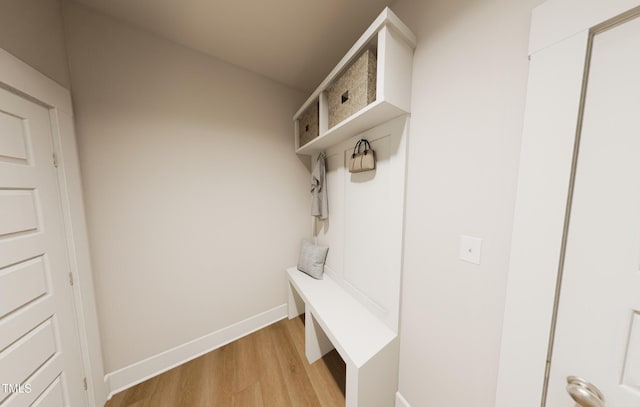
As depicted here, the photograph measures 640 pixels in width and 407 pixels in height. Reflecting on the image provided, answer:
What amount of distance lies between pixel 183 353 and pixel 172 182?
1.53 m

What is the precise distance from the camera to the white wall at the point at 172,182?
132 centimetres

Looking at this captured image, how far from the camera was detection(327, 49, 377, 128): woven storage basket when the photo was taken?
1074 mm

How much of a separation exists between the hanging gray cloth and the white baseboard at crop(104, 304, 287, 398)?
1233 millimetres

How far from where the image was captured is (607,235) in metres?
0.57

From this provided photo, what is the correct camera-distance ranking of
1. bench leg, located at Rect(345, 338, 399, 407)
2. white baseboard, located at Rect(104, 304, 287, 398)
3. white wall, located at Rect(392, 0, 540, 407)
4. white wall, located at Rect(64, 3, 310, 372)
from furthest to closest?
white baseboard, located at Rect(104, 304, 287, 398), white wall, located at Rect(64, 3, 310, 372), bench leg, located at Rect(345, 338, 399, 407), white wall, located at Rect(392, 0, 540, 407)

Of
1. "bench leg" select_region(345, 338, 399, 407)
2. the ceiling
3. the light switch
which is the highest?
the ceiling

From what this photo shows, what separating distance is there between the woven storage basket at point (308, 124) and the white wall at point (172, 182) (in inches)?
7.1

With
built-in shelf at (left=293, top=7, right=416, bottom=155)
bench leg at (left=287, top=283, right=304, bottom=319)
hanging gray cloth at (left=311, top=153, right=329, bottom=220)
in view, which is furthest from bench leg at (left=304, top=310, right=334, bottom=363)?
built-in shelf at (left=293, top=7, right=416, bottom=155)

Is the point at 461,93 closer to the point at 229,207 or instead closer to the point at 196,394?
the point at 229,207

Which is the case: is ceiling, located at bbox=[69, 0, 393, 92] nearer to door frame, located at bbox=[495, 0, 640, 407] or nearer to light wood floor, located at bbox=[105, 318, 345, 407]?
door frame, located at bbox=[495, 0, 640, 407]

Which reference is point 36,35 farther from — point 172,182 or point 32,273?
point 32,273

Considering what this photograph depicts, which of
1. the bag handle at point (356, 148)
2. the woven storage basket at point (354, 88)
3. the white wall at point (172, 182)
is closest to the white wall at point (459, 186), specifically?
the woven storage basket at point (354, 88)

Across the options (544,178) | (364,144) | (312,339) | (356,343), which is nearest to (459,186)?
(544,178)

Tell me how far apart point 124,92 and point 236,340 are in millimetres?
2373
